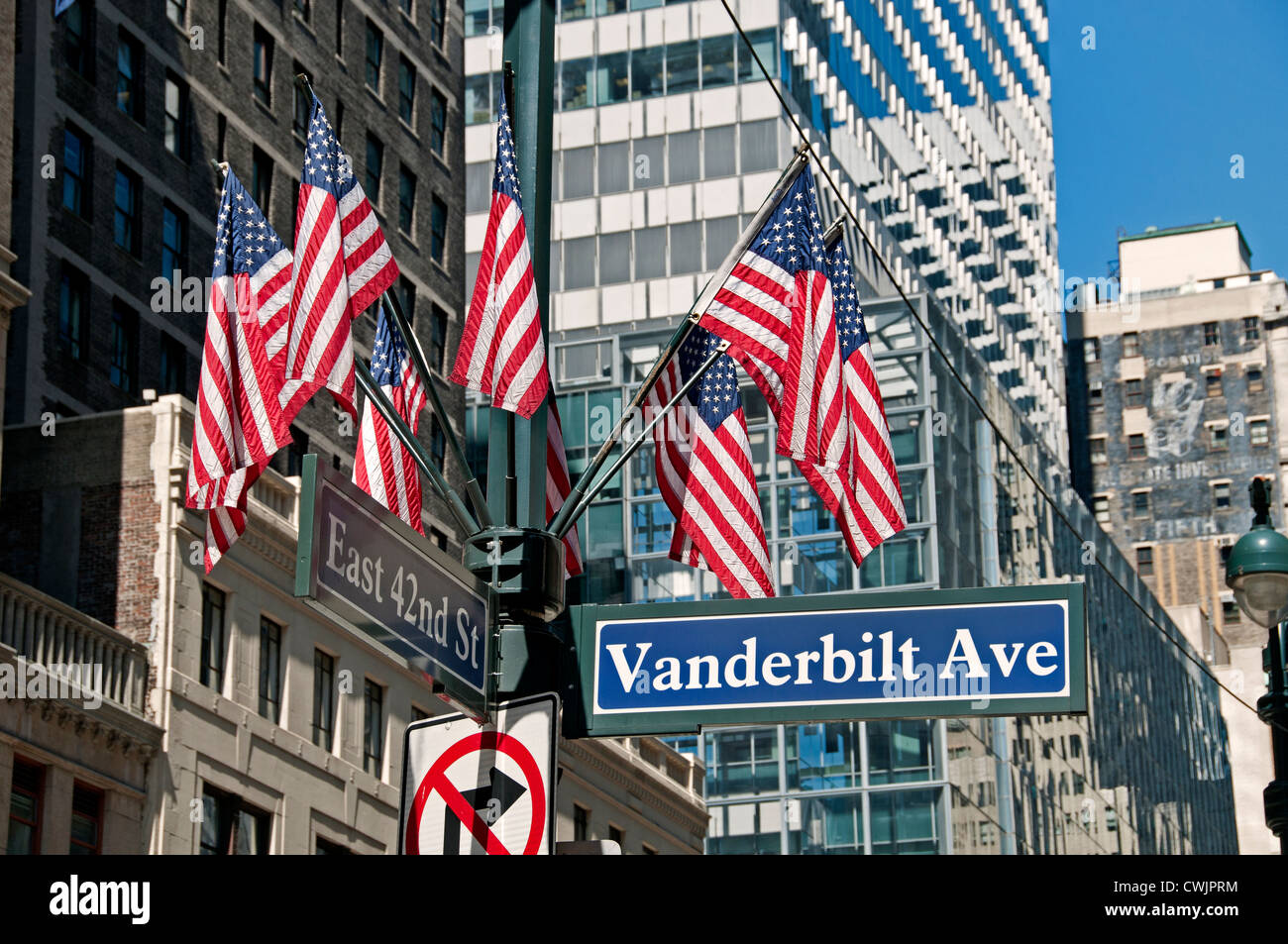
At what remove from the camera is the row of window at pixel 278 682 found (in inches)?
1668

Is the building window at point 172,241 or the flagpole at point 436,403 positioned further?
the building window at point 172,241

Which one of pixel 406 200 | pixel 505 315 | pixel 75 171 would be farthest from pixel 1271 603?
pixel 406 200

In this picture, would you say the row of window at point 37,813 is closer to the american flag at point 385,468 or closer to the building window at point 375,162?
the american flag at point 385,468

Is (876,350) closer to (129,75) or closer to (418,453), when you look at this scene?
(129,75)

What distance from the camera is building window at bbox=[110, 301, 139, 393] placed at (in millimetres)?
49781

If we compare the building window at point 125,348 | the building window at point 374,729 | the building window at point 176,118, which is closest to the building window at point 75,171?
the building window at point 125,348

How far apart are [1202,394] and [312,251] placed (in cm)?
15636

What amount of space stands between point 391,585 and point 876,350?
7246 cm

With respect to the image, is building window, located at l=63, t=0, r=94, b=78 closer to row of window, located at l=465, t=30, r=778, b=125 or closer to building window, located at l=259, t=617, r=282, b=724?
building window, located at l=259, t=617, r=282, b=724

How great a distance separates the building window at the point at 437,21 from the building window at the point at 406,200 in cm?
522

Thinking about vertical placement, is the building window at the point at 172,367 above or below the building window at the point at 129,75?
below

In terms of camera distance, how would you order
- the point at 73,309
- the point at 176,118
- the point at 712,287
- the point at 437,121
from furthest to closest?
the point at 437,121 < the point at 176,118 < the point at 73,309 < the point at 712,287

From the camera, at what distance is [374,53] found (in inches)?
2501
